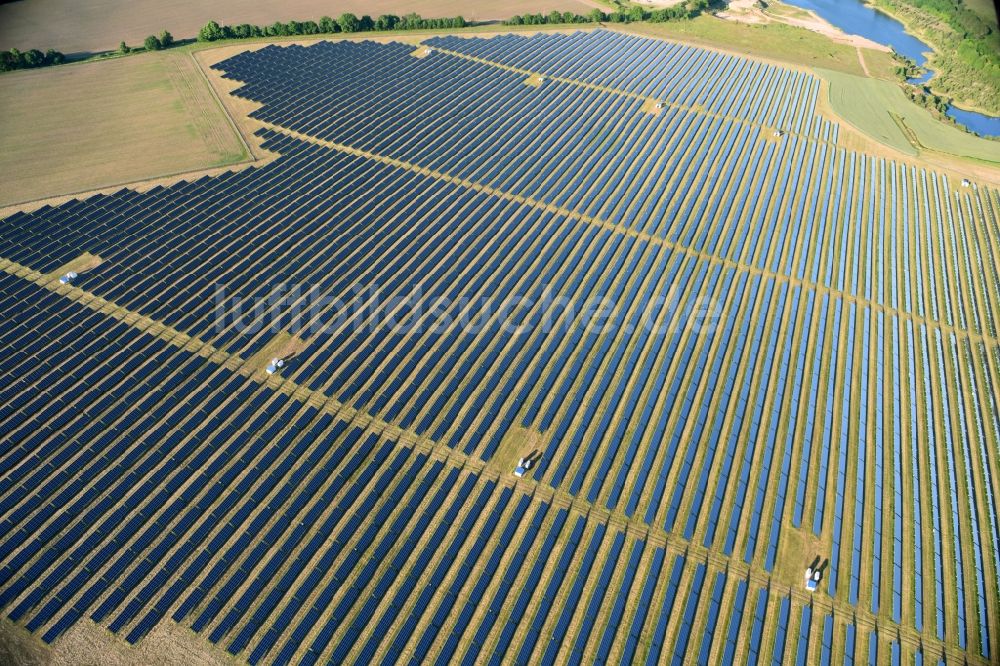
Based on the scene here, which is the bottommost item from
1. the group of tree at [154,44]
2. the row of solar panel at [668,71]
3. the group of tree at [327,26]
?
the row of solar panel at [668,71]

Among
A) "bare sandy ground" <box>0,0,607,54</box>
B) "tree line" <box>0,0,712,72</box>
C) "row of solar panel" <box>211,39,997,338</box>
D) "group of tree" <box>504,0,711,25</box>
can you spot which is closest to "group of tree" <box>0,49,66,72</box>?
"tree line" <box>0,0,712,72</box>

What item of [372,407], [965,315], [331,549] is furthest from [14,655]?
[965,315]

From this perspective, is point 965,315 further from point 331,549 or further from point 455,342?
point 331,549

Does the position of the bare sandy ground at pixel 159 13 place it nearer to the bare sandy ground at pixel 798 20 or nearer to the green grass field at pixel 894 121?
the bare sandy ground at pixel 798 20

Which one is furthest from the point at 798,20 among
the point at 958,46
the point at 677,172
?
the point at 677,172

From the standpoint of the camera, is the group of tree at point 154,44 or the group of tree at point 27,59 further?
the group of tree at point 154,44

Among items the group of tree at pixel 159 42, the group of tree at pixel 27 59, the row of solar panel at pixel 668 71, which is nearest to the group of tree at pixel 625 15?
the row of solar panel at pixel 668 71
